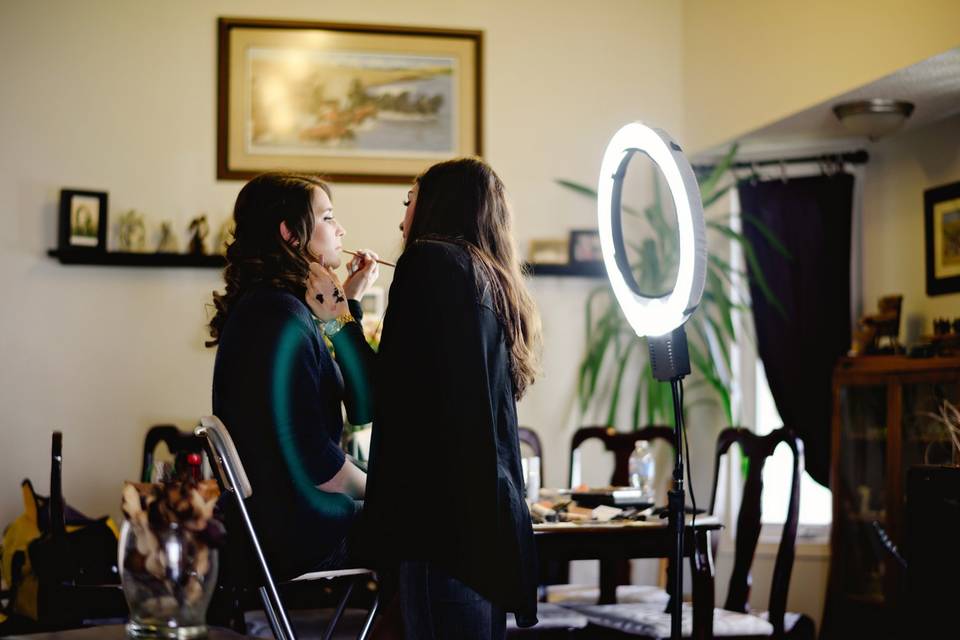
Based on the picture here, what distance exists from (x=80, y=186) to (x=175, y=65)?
2.29 feet

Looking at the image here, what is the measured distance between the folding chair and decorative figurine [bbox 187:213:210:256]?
2.58m

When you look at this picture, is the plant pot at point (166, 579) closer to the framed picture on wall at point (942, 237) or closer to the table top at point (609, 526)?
the table top at point (609, 526)

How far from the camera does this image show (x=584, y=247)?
5.27 meters

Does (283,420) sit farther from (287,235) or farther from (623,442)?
(623,442)

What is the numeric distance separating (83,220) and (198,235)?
495mm

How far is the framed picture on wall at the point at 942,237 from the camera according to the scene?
15.3 feet

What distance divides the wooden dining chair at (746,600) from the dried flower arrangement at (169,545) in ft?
6.32

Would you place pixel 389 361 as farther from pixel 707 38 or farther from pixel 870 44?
pixel 707 38

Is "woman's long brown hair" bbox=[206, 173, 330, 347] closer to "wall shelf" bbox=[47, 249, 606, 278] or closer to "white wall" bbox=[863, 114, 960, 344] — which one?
"wall shelf" bbox=[47, 249, 606, 278]

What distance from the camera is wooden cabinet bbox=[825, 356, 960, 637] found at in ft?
14.0

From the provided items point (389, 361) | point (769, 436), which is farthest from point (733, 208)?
point (389, 361)

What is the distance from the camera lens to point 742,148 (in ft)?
17.5

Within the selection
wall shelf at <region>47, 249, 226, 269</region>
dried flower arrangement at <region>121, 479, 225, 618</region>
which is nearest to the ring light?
dried flower arrangement at <region>121, 479, 225, 618</region>

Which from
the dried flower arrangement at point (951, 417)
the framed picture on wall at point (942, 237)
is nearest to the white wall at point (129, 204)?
the framed picture on wall at point (942, 237)
